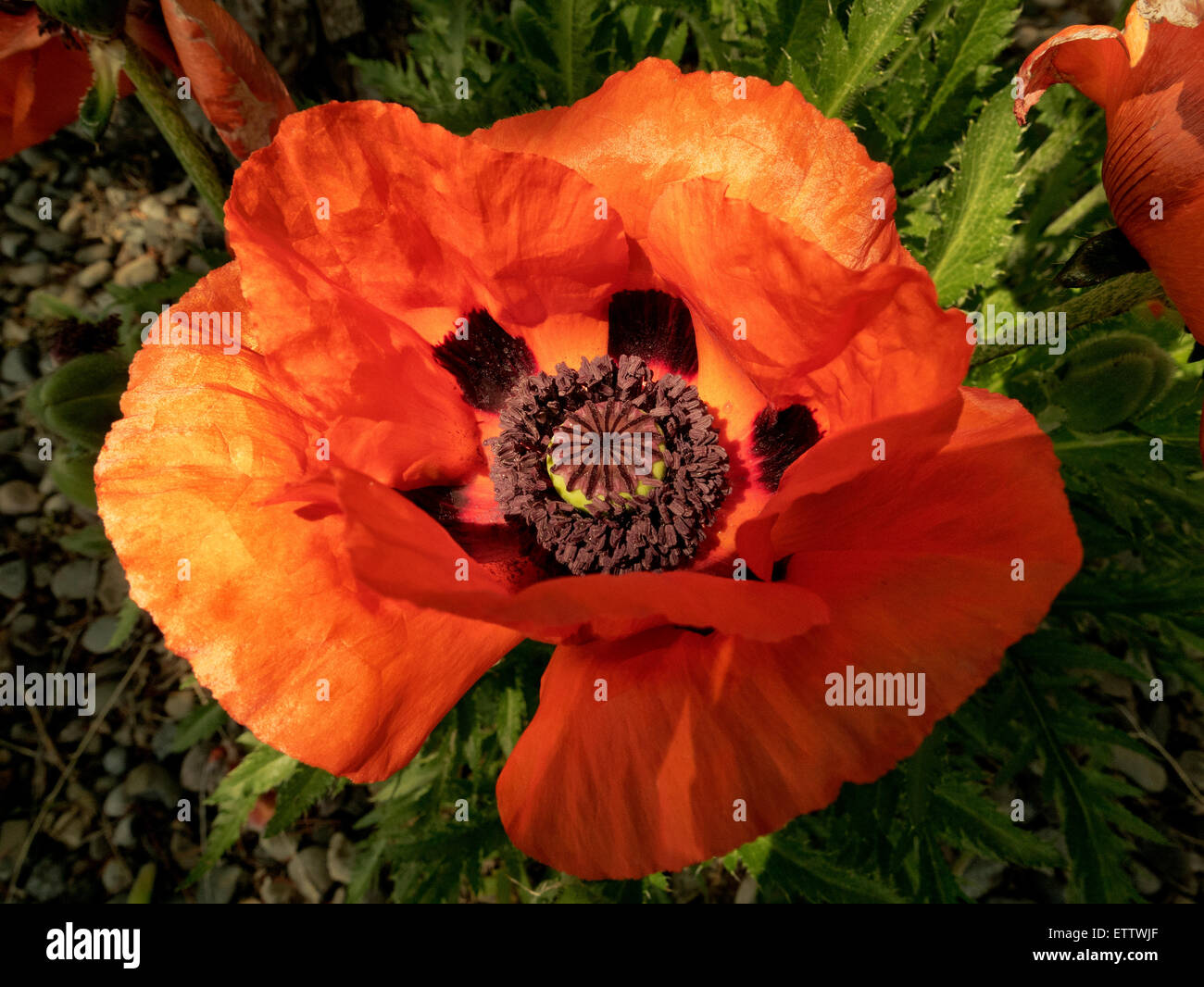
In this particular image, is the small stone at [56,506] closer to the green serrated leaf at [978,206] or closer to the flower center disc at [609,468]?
the flower center disc at [609,468]


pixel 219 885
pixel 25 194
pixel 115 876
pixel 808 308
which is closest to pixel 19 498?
pixel 25 194

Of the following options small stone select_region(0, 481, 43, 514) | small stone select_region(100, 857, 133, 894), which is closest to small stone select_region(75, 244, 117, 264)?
small stone select_region(0, 481, 43, 514)

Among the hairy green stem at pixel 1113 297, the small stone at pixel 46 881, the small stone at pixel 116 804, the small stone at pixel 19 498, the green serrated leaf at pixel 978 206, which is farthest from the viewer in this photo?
the small stone at pixel 19 498

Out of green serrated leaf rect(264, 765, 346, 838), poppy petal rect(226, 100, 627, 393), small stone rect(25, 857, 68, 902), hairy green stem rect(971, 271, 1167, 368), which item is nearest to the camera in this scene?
poppy petal rect(226, 100, 627, 393)

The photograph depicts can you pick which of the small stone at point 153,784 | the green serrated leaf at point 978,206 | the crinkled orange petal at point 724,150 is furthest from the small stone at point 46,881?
the green serrated leaf at point 978,206

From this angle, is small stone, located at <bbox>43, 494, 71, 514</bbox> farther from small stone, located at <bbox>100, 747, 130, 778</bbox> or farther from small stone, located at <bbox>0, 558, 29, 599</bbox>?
small stone, located at <bbox>100, 747, 130, 778</bbox>

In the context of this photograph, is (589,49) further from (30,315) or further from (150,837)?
(150,837)

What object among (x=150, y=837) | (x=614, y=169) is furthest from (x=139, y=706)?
(x=614, y=169)
